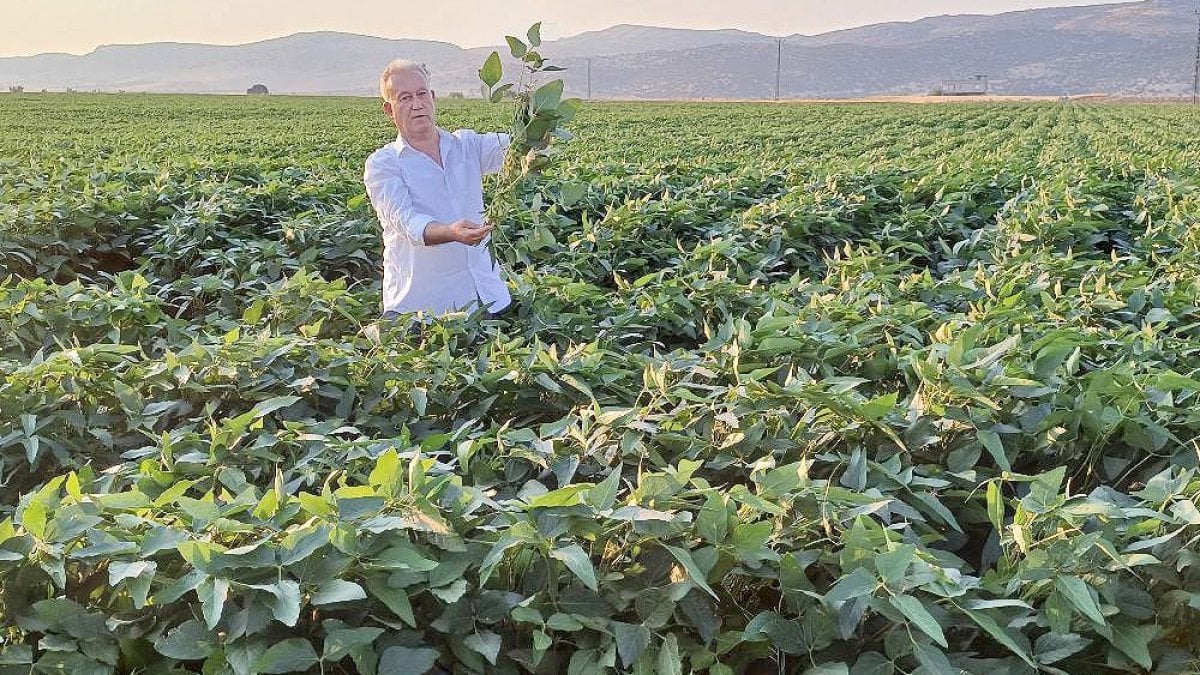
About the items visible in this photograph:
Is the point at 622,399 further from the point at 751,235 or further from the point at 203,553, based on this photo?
the point at 751,235

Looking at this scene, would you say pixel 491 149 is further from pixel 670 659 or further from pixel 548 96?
pixel 670 659

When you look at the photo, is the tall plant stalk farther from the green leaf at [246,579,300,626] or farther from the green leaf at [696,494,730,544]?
the green leaf at [246,579,300,626]

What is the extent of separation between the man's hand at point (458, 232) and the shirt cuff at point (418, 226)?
0.01m

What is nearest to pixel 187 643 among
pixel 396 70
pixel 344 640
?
pixel 344 640

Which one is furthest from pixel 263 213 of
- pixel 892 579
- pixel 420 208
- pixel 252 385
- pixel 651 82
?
pixel 651 82

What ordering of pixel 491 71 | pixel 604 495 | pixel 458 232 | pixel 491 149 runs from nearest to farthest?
pixel 604 495, pixel 491 71, pixel 458 232, pixel 491 149

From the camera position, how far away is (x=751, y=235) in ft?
17.4

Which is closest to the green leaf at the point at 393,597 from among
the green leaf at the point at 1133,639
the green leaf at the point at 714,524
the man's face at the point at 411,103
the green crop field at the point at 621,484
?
the green crop field at the point at 621,484

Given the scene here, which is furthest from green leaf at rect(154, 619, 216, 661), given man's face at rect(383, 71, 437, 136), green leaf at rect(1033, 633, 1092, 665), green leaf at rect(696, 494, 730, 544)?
man's face at rect(383, 71, 437, 136)

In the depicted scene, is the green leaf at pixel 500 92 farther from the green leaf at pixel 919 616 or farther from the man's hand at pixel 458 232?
the green leaf at pixel 919 616

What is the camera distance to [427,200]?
139 inches

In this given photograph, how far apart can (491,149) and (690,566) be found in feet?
8.20

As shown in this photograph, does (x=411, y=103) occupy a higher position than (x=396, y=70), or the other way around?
(x=396, y=70)

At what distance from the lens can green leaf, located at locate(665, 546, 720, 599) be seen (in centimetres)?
148
